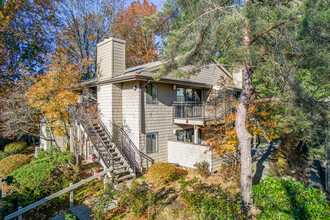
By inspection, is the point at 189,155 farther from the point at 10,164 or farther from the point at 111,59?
the point at 10,164

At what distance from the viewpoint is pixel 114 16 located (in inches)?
890

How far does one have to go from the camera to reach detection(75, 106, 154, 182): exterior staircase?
9.41 metres

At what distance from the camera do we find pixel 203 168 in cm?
912

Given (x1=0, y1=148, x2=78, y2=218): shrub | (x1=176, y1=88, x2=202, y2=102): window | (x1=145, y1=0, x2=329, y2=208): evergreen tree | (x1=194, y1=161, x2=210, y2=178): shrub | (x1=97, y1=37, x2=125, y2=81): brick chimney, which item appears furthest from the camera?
(x1=176, y1=88, x2=202, y2=102): window

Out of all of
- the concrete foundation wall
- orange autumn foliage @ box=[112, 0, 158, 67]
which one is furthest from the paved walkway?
orange autumn foliage @ box=[112, 0, 158, 67]

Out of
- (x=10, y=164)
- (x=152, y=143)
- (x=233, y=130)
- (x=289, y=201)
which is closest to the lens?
(x=289, y=201)

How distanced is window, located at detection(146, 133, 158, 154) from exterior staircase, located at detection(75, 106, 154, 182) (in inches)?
18.1

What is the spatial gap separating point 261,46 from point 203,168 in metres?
5.95

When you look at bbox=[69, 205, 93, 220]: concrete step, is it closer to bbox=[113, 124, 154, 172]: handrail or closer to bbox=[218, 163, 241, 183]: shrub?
bbox=[113, 124, 154, 172]: handrail

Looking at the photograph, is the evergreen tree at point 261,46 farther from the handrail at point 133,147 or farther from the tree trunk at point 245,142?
the handrail at point 133,147

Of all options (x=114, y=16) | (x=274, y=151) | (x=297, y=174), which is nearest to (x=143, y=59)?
(x=114, y=16)

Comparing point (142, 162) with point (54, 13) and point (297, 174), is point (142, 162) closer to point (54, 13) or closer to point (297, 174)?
point (297, 174)

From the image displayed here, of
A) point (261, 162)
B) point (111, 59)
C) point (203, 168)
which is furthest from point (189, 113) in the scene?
point (111, 59)

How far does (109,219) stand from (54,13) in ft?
76.1
